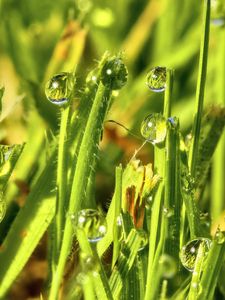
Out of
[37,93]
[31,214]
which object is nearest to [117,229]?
[31,214]

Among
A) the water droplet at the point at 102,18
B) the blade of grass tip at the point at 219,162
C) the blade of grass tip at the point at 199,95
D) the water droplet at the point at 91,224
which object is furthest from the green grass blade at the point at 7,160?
the water droplet at the point at 102,18

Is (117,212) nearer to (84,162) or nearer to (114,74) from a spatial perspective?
(84,162)

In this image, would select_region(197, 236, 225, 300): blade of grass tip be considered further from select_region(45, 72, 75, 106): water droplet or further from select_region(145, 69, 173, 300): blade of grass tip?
select_region(45, 72, 75, 106): water droplet

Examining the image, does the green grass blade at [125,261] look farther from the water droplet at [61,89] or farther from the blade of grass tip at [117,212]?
the water droplet at [61,89]

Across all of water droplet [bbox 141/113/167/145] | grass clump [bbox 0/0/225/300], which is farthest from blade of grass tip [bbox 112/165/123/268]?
water droplet [bbox 141/113/167/145]

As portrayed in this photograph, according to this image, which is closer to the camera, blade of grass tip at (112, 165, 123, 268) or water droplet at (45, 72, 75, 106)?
blade of grass tip at (112, 165, 123, 268)

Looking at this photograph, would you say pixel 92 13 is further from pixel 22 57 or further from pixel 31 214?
pixel 31 214

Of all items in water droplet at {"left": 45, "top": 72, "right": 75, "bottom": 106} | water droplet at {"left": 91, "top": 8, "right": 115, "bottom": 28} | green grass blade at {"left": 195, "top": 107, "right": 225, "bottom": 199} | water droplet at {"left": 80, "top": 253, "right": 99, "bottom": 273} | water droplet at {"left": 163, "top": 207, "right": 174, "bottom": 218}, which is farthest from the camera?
water droplet at {"left": 91, "top": 8, "right": 115, "bottom": 28}
